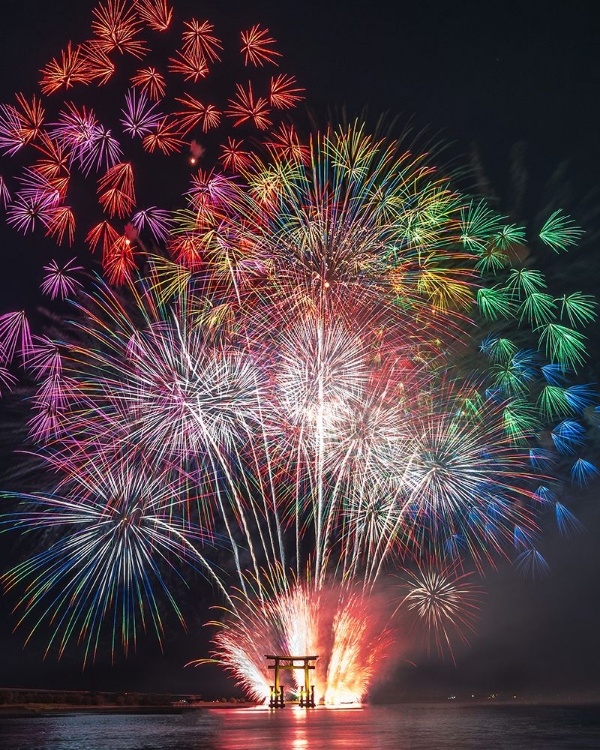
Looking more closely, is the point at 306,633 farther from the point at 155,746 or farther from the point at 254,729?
the point at 155,746

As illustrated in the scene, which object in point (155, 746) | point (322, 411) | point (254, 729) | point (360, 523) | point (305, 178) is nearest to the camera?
point (155, 746)

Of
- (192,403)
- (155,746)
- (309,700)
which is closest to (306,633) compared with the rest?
(309,700)

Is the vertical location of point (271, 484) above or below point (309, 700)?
above

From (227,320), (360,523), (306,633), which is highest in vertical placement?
(227,320)

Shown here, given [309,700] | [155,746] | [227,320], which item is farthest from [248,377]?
[309,700]

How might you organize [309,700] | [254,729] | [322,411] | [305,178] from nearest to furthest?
1. [254,729]
2. [305,178]
3. [322,411]
4. [309,700]

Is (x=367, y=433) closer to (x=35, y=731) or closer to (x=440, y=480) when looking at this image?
(x=440, y=480)

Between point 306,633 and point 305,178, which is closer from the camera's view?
point 305,178
